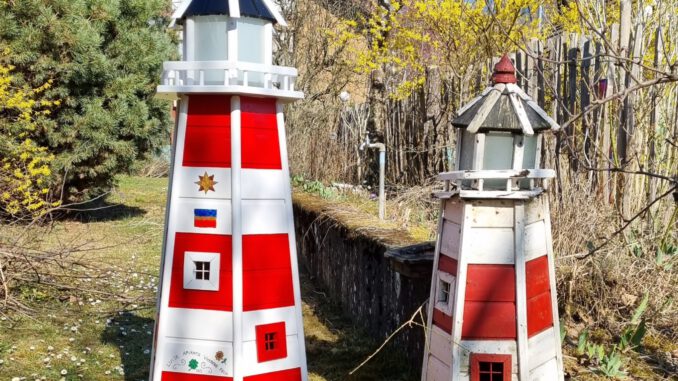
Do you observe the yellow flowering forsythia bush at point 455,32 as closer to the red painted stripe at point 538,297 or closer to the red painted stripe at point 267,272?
the red painted stripe at point 267,272

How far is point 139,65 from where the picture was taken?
11.5 metres

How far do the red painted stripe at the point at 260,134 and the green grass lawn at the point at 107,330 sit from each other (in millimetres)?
1765

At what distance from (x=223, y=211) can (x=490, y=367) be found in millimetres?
1718

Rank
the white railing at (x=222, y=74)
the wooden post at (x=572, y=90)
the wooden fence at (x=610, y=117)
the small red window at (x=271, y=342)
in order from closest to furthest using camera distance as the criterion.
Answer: the white railing at (x=222, y=74)
the small red window at (x=271, y=342)
the wooden fence at (x=610, y=117)
the wooden post at (x=572, y=90)

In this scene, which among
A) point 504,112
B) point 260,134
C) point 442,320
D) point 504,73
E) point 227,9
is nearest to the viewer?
point 504,112

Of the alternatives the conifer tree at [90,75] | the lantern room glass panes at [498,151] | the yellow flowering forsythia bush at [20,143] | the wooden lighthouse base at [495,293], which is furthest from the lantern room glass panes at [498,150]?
the conifer tree at [90,75]

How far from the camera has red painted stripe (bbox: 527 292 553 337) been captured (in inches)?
129

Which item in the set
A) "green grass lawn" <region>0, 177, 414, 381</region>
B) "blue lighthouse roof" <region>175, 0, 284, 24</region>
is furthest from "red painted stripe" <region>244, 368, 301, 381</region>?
"blue lighthouse roof" <region>175, 0, 284, 24</region>

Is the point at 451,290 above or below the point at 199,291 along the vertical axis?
above

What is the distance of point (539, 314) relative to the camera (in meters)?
3.34

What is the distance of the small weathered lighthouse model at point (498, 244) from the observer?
321cm

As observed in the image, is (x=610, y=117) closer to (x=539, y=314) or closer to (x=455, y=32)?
(x=539, y=314)

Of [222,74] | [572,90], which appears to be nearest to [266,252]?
[222,74]

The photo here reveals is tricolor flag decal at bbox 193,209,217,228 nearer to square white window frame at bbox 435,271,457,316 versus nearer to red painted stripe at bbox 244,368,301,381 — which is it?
red painted stripe at bbox 244,368,301,381
